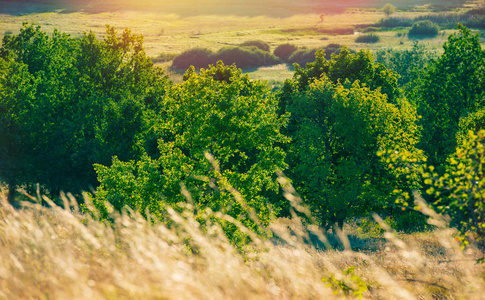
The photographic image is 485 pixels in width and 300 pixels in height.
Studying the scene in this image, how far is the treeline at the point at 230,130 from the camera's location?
19.8m

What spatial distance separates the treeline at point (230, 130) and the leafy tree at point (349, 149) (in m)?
0.09

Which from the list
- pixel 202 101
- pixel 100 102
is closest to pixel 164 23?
pixel 100 102

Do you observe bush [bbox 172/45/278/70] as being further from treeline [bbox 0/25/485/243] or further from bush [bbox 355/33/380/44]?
treeline [bbox 0/25/485/243]

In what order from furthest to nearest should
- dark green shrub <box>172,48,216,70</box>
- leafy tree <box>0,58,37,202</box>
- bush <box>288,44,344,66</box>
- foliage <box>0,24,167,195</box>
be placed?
1. dark green shrub <box>172,48,216,70</box>
2. bush <box>288,44,344,66</box>
3. foliage <box>0,24,167,195</box>
4. leafy tree <box>0,58,37,202</box>

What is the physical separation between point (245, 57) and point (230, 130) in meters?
93.1

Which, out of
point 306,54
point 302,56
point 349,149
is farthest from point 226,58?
point 349,149

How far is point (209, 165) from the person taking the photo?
1923cm

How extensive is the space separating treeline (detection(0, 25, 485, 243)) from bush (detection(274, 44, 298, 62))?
85541 millimetres

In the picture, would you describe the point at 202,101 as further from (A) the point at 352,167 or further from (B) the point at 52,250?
(B) the point at 52,250

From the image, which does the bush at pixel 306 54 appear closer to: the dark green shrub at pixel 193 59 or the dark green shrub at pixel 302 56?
the dark green shrub at pixel 302 56

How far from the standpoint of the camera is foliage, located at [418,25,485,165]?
29547mm

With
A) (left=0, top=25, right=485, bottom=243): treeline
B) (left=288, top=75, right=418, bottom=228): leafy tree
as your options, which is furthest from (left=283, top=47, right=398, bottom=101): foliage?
(left=288, top=75, right=418, bottom=228): leafy tree

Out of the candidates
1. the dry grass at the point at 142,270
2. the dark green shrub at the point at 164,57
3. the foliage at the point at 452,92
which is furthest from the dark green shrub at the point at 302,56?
the dry grass at the point at 142,270

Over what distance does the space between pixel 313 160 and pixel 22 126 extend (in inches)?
856
